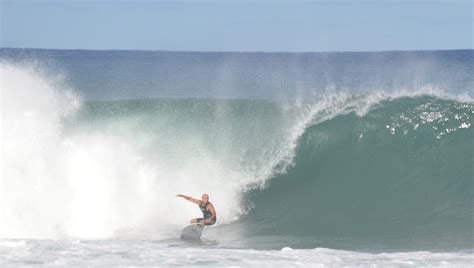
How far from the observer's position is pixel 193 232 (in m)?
13.2

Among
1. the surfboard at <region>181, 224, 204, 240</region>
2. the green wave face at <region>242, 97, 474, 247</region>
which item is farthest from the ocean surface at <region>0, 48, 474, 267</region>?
the surfboard at <region>181, 224, 204, 240</region>

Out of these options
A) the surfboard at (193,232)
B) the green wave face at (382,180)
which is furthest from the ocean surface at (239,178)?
the surfboard at (193,232)

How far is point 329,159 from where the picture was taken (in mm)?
18062

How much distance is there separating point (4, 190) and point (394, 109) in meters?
9.15

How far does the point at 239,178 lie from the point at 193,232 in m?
3.73

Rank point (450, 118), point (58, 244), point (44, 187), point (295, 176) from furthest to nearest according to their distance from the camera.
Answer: point (450, 118)
point (295, 176)
point (44, 187)
point (58, 244)

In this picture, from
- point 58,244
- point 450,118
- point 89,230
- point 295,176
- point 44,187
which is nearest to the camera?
point 58,244

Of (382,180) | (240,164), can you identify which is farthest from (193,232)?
(382,180)

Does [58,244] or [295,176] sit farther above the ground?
[295,176]

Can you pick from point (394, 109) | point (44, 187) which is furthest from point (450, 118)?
point (44, 187)

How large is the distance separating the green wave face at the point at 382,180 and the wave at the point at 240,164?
0.03 metres

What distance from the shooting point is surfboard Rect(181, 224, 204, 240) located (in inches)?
520

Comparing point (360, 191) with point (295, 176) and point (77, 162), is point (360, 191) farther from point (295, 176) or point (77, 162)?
point (77, 162)

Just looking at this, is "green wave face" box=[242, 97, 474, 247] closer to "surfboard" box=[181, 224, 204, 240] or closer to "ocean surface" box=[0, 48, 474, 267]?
"ocean surface" box=[0, 48, 474, 267]
